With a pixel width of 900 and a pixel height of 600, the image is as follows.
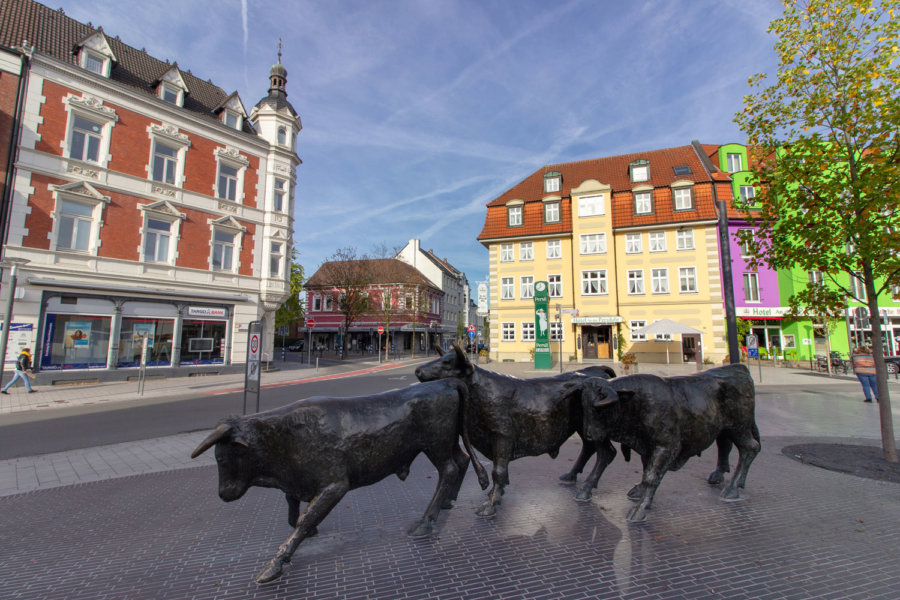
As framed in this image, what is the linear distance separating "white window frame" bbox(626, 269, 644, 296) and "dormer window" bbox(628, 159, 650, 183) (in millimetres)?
6733

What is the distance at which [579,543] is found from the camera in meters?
3.43

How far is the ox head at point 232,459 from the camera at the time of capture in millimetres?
2730

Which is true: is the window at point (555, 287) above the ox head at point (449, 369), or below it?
above

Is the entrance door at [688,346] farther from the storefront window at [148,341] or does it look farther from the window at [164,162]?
the window at [164,162]

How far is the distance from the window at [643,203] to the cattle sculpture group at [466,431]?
25.9 meters

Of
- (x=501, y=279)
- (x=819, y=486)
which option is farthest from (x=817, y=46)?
(x=501, y=279)

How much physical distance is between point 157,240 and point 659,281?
95.1ft

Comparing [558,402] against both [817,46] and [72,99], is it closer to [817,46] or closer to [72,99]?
[817,46]

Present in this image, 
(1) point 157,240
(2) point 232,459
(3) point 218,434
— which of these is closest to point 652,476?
(2) point 232,459

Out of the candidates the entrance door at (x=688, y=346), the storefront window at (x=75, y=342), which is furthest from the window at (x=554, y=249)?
the storefront window at (x=75, y=342)

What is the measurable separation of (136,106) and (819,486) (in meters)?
25.7

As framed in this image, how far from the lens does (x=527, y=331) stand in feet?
96.7

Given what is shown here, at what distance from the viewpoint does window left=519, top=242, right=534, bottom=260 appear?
29.8m

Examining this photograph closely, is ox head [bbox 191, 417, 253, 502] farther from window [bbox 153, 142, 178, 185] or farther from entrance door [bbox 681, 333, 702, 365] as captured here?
entrance door [bbox 681, 333, 702, 365]
